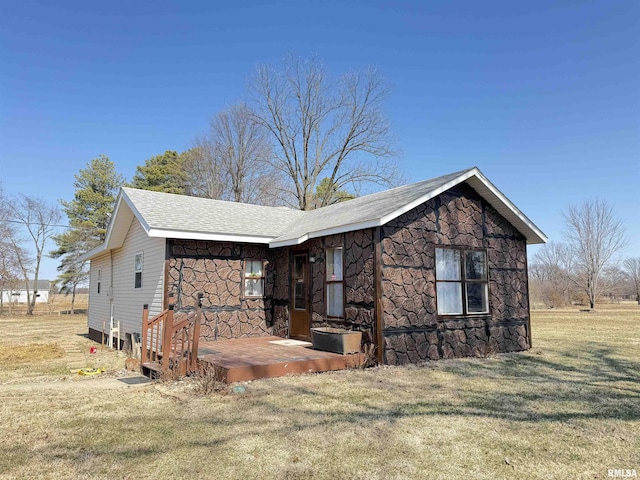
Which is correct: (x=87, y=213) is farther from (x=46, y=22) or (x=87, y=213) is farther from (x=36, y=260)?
(x=46, y=22)

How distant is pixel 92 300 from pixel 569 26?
18945mm

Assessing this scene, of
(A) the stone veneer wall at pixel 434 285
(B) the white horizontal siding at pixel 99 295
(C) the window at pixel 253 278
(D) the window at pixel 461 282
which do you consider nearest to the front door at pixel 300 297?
(C) the window at pixel 253 278

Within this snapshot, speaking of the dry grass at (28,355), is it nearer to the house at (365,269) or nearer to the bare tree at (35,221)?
the house at (365,269)

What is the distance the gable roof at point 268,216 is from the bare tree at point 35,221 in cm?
2380

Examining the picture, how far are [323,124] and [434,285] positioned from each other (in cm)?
1880

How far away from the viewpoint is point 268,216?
12656 mm

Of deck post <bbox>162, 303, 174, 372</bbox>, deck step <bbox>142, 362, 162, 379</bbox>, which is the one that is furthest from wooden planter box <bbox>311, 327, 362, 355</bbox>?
deck step <bbox>142, 362, 162, 379</bbox>

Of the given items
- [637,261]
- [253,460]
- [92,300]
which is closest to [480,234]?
[253,460]

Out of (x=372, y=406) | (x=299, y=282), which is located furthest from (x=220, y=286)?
(x=372, y=406)

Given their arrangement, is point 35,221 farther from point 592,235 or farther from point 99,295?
point 592,235

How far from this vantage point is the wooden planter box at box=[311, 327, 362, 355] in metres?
7.62

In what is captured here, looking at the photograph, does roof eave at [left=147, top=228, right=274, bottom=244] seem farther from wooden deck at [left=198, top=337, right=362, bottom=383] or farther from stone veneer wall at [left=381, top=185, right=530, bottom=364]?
stone veneer wall at [left=381, top=185, right=530, bottom=364]

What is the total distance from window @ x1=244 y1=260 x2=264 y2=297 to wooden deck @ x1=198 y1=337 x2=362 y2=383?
Answer: 169cm

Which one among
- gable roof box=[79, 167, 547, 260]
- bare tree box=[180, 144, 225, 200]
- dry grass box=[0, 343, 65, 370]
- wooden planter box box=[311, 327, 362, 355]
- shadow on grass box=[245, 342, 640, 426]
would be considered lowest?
dry grass box=[0, 343, 65, 370]
